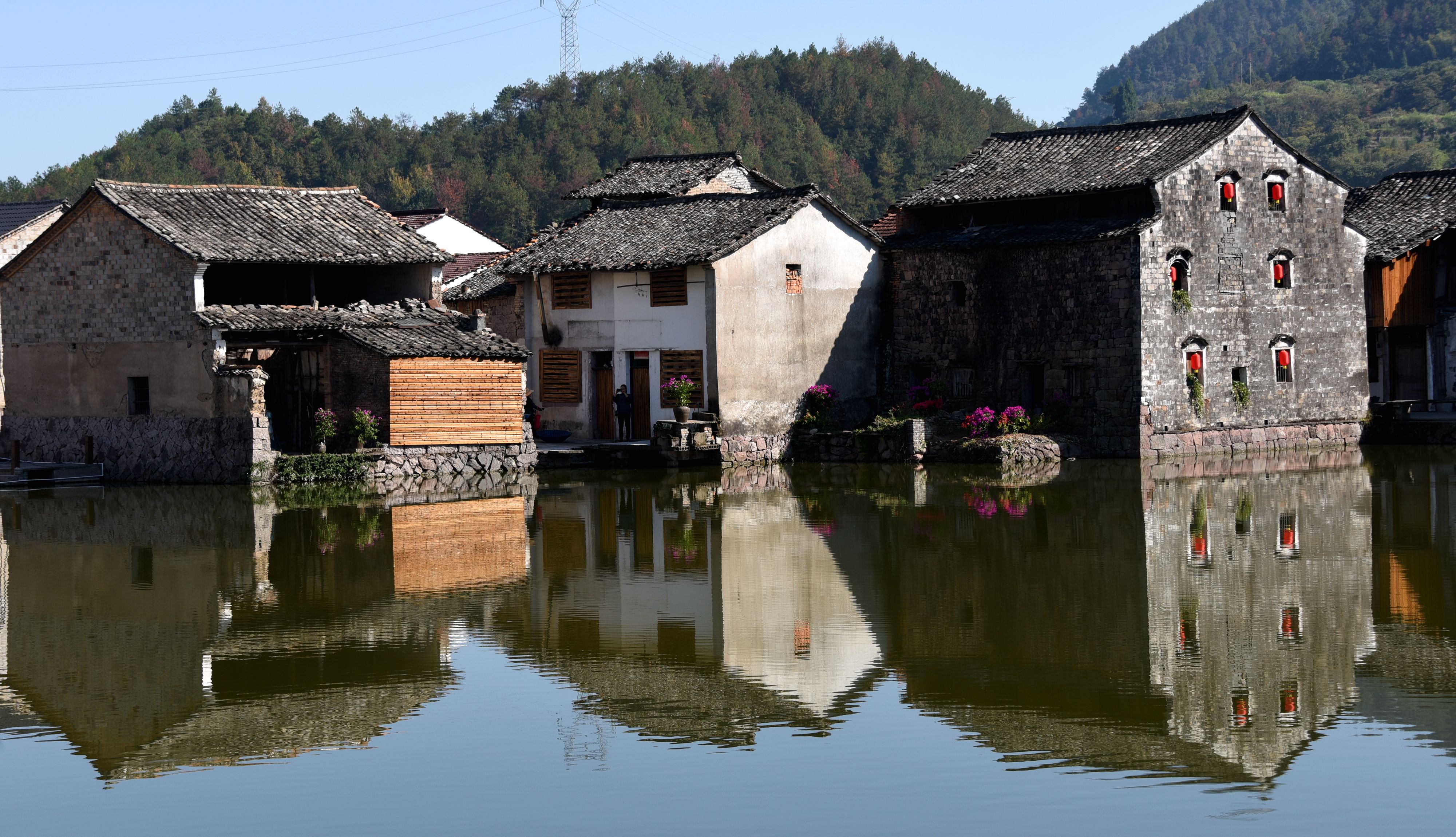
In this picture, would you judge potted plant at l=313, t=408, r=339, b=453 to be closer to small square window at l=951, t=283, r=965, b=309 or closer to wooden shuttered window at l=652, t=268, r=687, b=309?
wooden shuttered window at l=652, t=268, r=687, b=309

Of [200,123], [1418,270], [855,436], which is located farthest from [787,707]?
[200,123]

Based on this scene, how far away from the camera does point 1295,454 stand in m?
37.0

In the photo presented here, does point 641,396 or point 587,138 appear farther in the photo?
point 587,138

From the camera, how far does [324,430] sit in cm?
3300

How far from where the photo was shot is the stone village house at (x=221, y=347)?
109 ft

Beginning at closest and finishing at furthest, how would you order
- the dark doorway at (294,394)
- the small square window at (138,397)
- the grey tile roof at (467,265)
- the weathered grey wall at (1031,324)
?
1. the small square window at (138,397)
2. the dark doorway at (294,394)
3. the weathered grey wall at (1031,324)
4. the grey tile roof at (467,265)

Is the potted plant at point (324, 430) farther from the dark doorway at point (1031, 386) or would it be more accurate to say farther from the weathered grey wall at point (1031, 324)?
the dark doorway at point (1031, 386)

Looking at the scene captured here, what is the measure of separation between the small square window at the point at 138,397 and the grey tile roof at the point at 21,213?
16389mm

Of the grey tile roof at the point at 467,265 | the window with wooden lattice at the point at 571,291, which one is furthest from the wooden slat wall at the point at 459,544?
the grey tile roof at the point at 467,265

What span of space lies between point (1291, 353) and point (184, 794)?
109 ft

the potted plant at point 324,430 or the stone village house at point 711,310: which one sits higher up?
the stone village house at point 711,310

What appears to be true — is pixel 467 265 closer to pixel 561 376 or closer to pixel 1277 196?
pixel 561 376

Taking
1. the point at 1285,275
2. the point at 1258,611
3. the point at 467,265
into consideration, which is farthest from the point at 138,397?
the point at 1285,275

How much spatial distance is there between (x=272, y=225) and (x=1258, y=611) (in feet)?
82.7
